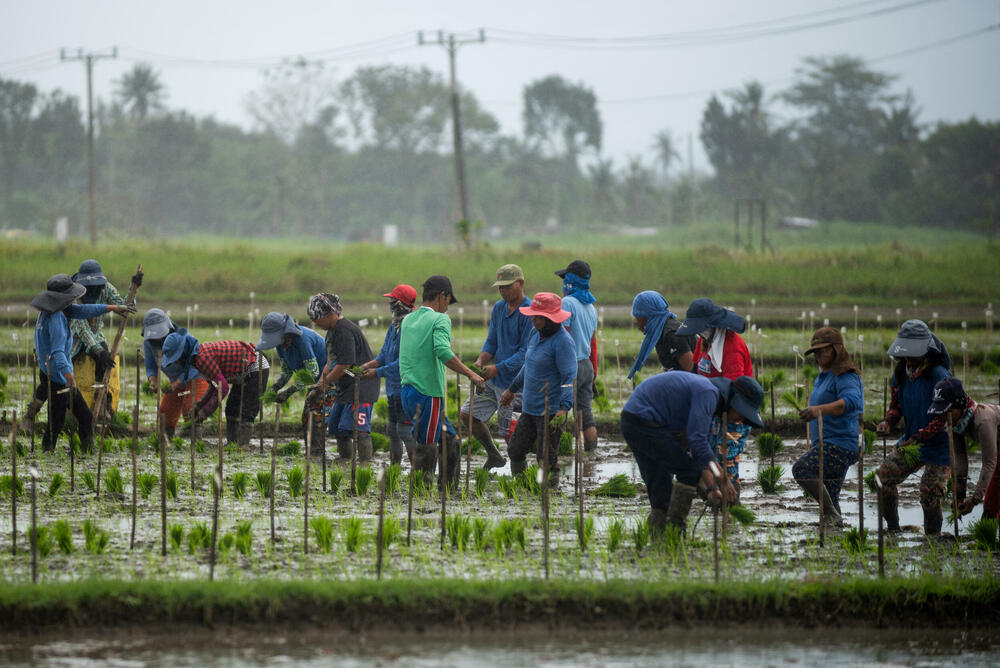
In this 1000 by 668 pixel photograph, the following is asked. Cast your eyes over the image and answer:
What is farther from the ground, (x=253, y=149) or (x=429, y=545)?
(x=253, y=149)

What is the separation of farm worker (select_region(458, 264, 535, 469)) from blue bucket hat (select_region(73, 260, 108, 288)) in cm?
339

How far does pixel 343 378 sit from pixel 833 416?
3913mm

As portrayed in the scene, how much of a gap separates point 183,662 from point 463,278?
76.9ft

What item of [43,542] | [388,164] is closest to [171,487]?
[43,542]

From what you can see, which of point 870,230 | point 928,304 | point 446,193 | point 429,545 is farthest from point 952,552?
point 446,193

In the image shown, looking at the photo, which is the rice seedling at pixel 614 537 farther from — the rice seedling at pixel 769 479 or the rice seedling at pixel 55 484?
the rice seedling at pixel 55 484

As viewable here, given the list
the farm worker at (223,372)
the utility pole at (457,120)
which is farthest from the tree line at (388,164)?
the farm worker at (223,372)

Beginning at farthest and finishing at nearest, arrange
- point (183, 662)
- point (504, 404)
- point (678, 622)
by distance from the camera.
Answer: point (504, 404), point (678, 622), point (183, 662)

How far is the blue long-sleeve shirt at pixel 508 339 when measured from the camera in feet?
27.0

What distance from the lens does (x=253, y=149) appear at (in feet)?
189

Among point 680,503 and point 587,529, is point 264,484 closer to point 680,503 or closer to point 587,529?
point 587,529

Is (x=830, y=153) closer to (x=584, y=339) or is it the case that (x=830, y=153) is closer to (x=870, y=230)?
(x=870, y=230)

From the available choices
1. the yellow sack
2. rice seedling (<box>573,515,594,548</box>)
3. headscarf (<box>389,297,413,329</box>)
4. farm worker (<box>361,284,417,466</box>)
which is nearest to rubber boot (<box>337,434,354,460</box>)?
farm worker (<box>361,284,417,466</box>)

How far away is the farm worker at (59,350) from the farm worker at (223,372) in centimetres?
53
